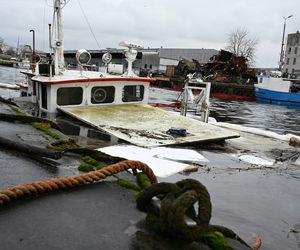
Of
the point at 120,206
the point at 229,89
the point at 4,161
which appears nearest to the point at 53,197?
the point at 120,206

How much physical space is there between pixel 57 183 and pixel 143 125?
21.4 ft

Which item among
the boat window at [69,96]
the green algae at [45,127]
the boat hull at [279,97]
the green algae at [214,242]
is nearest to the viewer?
the green algae at [214,242]

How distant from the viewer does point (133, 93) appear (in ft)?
41.0

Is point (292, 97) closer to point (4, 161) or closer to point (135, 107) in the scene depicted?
point (135, 107)

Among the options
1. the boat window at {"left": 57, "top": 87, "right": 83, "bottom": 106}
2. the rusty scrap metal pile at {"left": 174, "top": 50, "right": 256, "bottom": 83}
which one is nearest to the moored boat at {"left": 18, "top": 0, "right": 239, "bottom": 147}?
the boat window at {"left": 57, "top": 87, "right": 83, "bottom": 106}

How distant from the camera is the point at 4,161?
4133 millimetres

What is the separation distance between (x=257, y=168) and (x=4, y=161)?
5316 millimetres

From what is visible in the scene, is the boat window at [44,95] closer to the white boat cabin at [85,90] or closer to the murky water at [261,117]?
the white boat cabin at [85,90]

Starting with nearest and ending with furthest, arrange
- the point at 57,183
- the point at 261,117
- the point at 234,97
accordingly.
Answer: the point at 57,183
the point at 261,117
the point at 234,97

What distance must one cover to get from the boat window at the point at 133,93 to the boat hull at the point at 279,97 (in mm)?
30141

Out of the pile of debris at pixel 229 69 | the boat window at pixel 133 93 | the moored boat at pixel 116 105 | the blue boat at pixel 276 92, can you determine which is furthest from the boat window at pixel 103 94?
the pile of debris at pixel 229 69

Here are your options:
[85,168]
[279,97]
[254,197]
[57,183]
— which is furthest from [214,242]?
[279,97]

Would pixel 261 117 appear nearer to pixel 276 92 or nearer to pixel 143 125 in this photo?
pixel 276 92

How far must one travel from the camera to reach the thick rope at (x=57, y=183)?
109 inches
